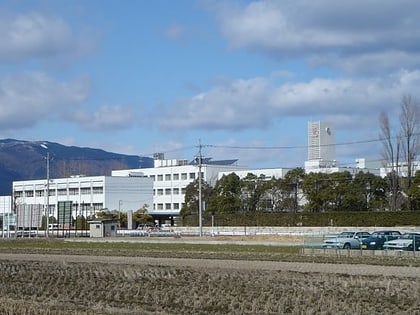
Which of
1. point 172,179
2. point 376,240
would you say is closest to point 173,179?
point 172,179

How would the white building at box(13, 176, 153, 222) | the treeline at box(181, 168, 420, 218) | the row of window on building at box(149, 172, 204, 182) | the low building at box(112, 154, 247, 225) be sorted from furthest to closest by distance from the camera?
the row of window on building at box(149, 172, 204, 182) < the white building at box(13, 176, 153, 222) < the low building at box(112, 154, 247, 225) < the treeline at box(181, 168, 420, 218)

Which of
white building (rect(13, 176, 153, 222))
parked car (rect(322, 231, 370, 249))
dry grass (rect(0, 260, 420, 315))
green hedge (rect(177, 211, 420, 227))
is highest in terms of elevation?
white building (rect(13, 176, 153, 222))

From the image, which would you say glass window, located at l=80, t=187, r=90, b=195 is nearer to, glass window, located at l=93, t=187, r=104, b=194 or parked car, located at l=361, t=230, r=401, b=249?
glass window, located at l=93, t=187, r=104, b=194

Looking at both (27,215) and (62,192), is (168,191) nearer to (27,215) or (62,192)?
(62,192)

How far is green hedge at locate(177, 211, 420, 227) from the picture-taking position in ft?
262

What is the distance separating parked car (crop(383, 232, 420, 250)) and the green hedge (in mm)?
33743

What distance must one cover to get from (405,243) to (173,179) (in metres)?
115

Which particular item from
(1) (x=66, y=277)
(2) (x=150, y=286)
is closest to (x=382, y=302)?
(2) (x=150, y=286)

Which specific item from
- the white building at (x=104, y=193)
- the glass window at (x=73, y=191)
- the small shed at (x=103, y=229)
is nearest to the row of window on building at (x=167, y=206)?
the white building at (x=104, y=193)

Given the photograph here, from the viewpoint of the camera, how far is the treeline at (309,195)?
9200 centimetres

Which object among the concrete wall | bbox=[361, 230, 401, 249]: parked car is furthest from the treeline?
bbox=[361, 230, 401, 249]: parked car

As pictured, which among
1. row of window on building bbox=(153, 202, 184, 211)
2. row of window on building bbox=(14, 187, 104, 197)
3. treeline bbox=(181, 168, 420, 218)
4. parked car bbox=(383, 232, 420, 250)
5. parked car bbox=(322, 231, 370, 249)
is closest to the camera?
parked car bbox=(383, 232, 420, 250)

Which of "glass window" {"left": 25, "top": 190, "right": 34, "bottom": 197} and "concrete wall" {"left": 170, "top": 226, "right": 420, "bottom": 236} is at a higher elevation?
"glass window" {"left": 25, "top": 190, "right": 34, "bottom": 197}

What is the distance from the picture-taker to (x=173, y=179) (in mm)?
157125
